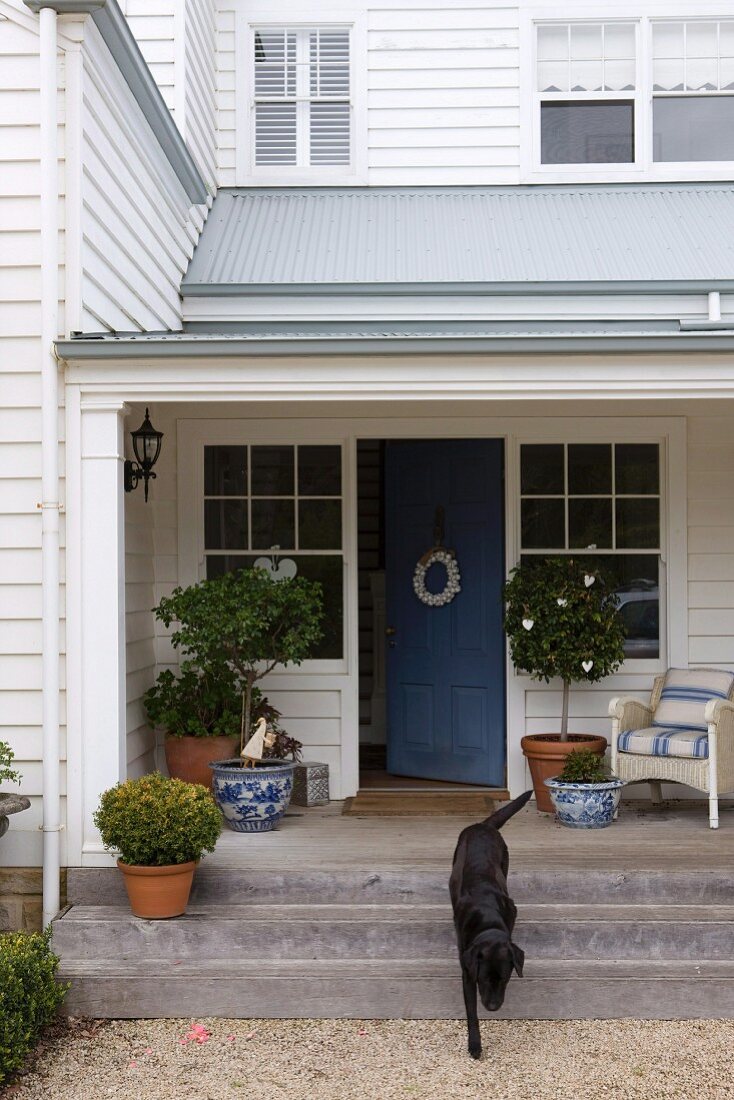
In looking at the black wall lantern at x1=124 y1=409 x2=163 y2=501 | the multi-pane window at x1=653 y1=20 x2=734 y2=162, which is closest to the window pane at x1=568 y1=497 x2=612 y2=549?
the black wall lantern at x1=124 y1=409 x2=163 y2=501

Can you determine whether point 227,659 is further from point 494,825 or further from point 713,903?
point 713,903

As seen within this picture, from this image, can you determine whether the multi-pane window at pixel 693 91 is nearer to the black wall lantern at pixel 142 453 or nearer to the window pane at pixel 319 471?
the window pane at pixel 319 471

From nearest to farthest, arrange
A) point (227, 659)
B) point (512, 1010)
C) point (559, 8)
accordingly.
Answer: point (512, 1010) < point (227, 659) < point (559, 8)

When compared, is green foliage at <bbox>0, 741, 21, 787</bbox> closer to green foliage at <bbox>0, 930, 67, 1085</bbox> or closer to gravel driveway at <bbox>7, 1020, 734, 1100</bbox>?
green foliage at <bbox>0, 930, 67, 1085</bbox>

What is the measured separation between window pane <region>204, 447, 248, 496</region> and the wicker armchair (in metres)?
2.45

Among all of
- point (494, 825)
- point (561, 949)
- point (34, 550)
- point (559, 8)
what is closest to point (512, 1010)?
point (561, 949)

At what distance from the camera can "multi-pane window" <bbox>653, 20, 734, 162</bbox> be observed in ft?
24.6

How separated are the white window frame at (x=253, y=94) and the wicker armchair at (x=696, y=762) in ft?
12.9

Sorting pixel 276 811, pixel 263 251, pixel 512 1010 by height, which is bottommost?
pixel 512 1010

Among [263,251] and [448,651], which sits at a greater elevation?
[263,251]

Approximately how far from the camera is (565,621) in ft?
19.9

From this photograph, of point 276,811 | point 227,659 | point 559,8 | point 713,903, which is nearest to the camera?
point 713,903

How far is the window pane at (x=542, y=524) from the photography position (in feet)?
21.9

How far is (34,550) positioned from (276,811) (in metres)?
1.72
